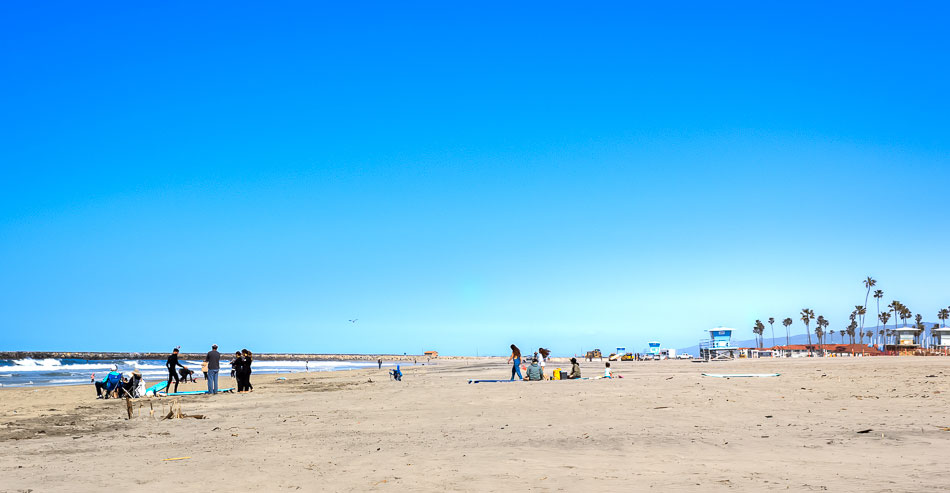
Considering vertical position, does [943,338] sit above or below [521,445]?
below

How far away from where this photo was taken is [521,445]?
9.72 m

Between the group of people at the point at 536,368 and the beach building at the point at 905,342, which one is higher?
the group of people at the point at 536,368

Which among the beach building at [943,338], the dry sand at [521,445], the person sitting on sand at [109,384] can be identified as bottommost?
the beach building at [943,338]

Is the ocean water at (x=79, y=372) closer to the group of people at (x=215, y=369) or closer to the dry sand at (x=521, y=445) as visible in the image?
the group of people at (x=215, y=369)

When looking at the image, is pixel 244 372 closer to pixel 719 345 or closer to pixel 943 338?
pixel 719 345

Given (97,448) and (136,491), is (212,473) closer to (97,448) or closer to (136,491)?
(136,491)

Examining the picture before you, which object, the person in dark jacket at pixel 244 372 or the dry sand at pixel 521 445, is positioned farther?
the person in dark jacket at pixel 244 372

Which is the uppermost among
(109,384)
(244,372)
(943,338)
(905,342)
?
(244,372)

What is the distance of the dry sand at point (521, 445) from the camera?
727cm

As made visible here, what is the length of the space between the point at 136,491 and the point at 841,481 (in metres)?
7.28

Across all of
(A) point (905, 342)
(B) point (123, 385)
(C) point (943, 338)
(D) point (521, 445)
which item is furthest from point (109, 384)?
(C) point (943, 338)

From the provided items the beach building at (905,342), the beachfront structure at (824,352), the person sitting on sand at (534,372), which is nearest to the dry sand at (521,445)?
the person sitting on sand at (534,372)

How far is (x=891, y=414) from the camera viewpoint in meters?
11.8

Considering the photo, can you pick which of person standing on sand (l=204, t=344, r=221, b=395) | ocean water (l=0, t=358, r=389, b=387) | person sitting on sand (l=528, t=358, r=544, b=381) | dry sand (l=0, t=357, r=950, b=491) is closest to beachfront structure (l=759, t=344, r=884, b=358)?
ocean water (l=0, t=358, r=389, b=387)
